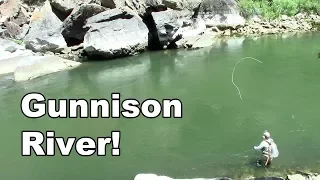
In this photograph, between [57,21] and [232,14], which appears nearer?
[57,21]

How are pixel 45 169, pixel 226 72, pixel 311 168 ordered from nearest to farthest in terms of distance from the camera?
pixel 311 168
pixel 45 169
pixel 226 72

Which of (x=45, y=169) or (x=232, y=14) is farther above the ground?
(x=232, y=14)

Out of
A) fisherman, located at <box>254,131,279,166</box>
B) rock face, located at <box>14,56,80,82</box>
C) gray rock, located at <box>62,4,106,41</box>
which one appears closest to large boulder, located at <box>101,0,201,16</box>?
gray rock, located at <box>62,4,106,41</box>

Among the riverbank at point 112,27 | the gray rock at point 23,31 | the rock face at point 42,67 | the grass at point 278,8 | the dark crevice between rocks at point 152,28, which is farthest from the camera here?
the grass at point 278,8

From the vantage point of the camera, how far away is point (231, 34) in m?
42.7

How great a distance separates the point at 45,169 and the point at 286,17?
1437 inches

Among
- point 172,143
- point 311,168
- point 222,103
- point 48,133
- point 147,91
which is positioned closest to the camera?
point 311,168

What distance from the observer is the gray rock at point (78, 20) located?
122ft

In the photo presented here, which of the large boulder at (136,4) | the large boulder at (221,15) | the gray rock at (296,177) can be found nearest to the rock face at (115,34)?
the large boulder at (136,4)

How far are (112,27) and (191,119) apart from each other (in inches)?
689

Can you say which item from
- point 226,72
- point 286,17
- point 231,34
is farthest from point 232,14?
point 226,72

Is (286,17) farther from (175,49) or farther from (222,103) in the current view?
(222,103)

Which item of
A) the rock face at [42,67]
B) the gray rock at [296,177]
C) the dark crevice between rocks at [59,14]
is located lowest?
the rock face at [42,67]

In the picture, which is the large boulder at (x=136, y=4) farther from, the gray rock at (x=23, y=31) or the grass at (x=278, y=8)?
the grass at (x=278, y=8)
